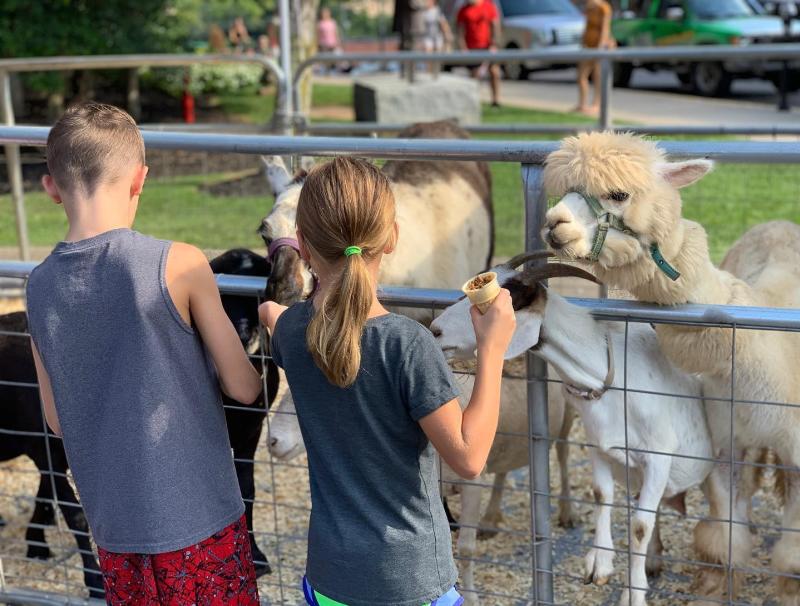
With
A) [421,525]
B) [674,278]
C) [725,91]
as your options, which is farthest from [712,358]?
[725,91]

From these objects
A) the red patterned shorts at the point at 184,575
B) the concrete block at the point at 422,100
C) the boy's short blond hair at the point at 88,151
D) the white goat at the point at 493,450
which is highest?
the boy's short blond hair at the point at 88,151

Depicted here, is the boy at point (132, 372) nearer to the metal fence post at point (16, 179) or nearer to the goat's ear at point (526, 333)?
the goat's ear at point (526, 333)

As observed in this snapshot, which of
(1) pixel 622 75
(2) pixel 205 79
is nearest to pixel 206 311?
(2) pixel 205 79

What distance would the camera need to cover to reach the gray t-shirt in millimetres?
2242

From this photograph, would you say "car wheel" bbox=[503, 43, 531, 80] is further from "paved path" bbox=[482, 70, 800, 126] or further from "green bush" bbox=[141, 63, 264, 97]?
"green bush" bbox=[141, 63, 264, 97]

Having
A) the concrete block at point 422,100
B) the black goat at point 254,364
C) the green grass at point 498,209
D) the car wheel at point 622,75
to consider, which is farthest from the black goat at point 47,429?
the car wheel at point 622,75

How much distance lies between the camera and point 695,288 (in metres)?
2.96

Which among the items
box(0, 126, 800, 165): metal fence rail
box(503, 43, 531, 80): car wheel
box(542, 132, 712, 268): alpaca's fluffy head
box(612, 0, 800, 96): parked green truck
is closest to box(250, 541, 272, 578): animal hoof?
box(0, 126, 800, 165): metal fence rail

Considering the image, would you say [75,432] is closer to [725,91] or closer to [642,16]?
[725,91]

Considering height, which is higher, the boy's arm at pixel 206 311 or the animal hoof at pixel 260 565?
the boy's arm at pixel 206 311

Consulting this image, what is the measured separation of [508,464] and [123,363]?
2154 millimetres

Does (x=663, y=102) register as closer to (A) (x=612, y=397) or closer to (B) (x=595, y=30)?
(B) (x=595, y=30)

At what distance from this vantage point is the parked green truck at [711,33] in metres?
18.5

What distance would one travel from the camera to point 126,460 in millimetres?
2508
